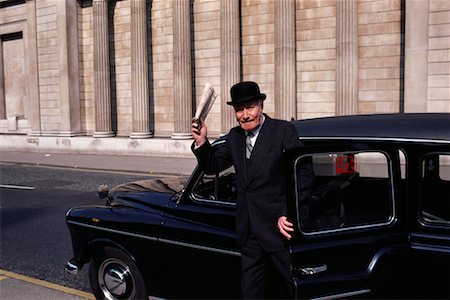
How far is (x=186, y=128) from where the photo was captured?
63.9ft

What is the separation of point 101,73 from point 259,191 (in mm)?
20067

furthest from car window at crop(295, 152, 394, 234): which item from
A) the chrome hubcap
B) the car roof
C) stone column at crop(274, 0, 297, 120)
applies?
stone column at crop(274, 0, 297, 120)

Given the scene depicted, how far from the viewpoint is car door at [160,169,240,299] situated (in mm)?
3451

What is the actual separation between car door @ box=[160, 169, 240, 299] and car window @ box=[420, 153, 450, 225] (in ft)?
4.38

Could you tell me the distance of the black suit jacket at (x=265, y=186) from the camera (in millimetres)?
3029

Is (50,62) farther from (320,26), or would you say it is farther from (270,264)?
(270,264)

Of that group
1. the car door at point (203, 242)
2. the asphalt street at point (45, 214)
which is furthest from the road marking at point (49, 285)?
the car door at point (203, 242)

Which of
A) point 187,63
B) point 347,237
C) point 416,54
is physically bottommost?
point 347,237

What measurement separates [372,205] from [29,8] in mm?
24936

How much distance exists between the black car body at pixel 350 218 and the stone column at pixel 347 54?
525 inches

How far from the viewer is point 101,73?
858 inches

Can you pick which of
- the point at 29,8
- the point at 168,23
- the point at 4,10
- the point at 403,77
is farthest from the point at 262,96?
the point at 4,10

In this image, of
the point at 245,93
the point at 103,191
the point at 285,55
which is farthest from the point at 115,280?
the point at 285,55

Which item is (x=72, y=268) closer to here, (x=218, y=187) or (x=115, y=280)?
Answer: (x=115, y=280)
